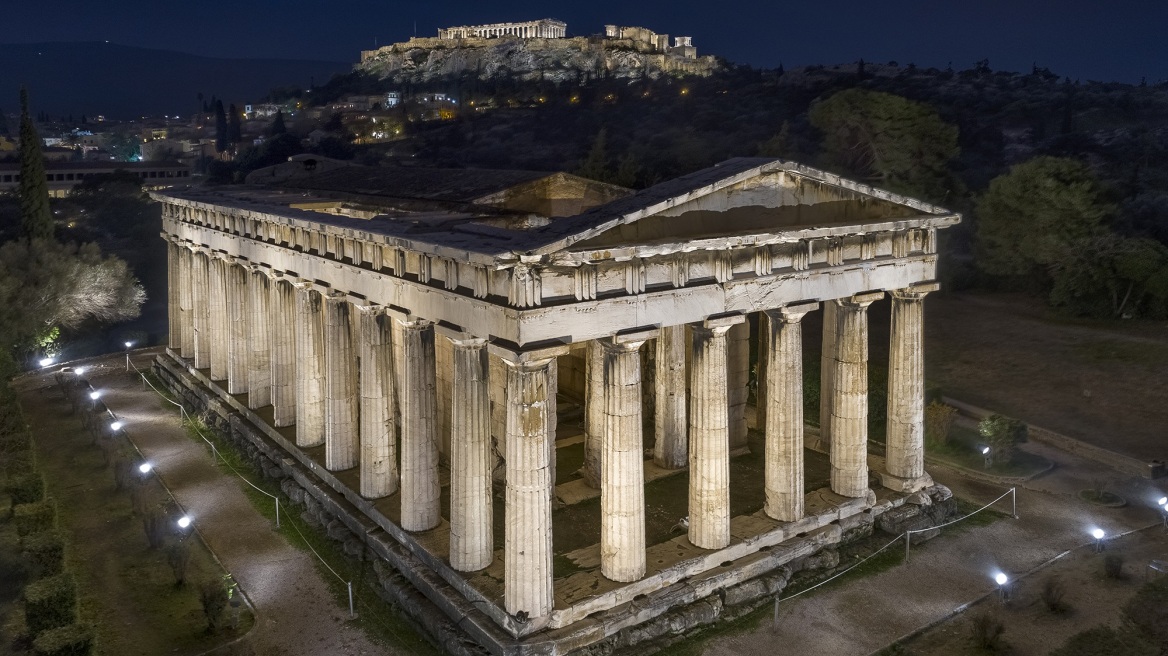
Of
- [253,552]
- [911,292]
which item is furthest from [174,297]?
[911,292]

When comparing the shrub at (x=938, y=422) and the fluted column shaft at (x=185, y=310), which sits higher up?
the fluted column shaft at (x=185, y=310)

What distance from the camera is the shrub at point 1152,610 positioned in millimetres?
18531

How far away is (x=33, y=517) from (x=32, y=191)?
36015mm

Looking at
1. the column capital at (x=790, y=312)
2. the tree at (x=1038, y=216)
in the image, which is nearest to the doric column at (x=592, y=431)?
the column capital at (x=790, y=312)

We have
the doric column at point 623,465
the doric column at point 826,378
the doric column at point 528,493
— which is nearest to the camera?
the doric column at point 528,493

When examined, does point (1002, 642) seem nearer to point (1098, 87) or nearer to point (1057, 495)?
point (1057, 495)

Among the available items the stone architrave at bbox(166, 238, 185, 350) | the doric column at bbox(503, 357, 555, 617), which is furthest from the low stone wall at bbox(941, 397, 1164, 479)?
the stone architrave at bbox(166, 238, 185, 350)

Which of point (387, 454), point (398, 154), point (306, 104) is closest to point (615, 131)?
point (398, 154)

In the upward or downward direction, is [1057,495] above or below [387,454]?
below

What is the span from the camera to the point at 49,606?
17.8 metres

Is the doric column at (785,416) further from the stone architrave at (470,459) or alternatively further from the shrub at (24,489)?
the shrub at (24,489)

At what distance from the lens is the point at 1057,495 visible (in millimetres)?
26281

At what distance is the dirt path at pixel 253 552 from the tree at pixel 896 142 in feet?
132

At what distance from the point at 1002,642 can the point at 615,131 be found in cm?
7697
